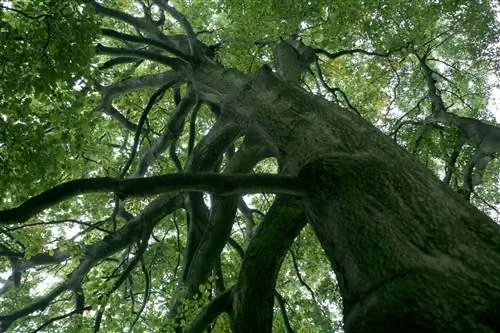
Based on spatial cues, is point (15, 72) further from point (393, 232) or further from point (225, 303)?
point (393, 232)

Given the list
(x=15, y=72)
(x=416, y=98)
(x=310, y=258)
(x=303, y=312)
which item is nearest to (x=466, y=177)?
(x=303, y=312)

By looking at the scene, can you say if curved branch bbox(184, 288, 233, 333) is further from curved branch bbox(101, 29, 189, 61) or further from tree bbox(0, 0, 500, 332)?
curved branch bbox(101, 29, 189, 61)

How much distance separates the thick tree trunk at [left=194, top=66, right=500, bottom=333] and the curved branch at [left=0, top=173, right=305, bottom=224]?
0.91 ft

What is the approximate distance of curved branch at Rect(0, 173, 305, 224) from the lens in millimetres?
3430

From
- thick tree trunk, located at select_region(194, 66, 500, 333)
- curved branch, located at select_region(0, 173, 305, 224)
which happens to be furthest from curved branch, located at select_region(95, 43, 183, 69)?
curved branch, located at select_region(0, 173, 305, 224)

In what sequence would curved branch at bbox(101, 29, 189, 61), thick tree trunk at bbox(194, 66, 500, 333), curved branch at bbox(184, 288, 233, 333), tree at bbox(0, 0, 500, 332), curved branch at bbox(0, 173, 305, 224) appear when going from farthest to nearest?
curved branch at bbox(101, 29, 189, 61)
curved branch at bbox(184, 288, 233, 333)
curved branch at bbox(0, 173, 305, 224)
tree at bbox(0, 0, 500, 332)
thick tree trunk at bbox(194, 66, 500, 333)

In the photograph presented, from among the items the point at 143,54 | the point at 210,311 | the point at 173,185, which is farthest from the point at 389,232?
the point at 143,54

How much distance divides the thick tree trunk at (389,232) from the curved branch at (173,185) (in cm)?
28

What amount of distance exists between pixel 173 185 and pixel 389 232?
1.48 m

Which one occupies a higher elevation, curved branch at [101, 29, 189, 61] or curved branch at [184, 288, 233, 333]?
curved branch at [101, 29, 189, 61]

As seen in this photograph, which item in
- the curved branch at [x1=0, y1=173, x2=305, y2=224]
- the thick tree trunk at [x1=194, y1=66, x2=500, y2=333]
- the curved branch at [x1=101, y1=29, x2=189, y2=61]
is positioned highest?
the curved branch at [x1=101, y1=29, x2=189, y2=61]

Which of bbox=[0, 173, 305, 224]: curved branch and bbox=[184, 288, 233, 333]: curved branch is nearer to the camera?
bbox=[0, 173, 305, 224]: curved branch

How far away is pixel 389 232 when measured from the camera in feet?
9.52

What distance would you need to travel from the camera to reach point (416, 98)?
13430 mm
